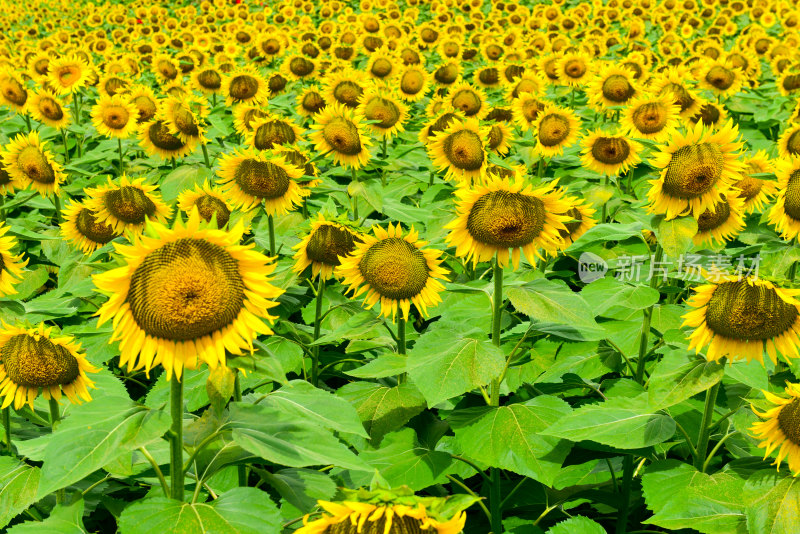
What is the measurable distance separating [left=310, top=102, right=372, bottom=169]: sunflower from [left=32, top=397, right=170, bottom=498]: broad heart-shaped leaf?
3.42m

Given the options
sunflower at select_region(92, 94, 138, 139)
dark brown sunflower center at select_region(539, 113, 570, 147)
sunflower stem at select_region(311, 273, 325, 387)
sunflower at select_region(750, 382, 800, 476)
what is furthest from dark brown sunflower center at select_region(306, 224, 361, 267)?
sunflower at select_region(92, 94, 138, 139)

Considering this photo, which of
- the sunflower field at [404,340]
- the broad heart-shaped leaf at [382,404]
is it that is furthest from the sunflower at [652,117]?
the broad heart-shaped leaf at [382,404]

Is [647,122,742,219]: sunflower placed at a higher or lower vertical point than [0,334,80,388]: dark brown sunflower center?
higher

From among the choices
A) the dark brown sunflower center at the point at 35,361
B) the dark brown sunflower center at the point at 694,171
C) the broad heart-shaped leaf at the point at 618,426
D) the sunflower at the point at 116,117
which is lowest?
the broad heart-shaped leaf at the point at 618,426

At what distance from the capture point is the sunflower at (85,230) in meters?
4.24

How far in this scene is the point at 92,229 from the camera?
425 centimetres

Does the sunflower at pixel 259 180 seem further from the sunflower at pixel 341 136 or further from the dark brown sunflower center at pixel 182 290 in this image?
the dark brown sunflower center at pixel 182 290

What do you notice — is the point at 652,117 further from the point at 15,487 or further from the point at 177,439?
the point at 15,487

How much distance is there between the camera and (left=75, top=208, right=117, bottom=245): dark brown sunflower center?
13.9 feet

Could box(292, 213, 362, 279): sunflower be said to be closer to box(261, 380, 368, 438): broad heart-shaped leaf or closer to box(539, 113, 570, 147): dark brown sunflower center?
box(261, 380, 368, 438): broad heart-shaped leaf

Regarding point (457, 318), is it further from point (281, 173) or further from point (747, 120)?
point (747, 120)

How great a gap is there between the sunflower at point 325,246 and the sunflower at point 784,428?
194 centimetres

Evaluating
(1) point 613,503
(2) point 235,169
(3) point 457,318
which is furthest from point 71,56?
(1) point 613,503

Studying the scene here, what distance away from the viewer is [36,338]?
2.41m
